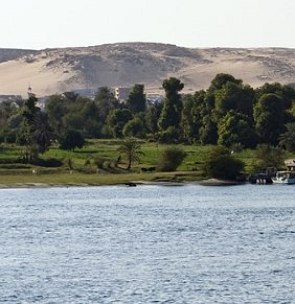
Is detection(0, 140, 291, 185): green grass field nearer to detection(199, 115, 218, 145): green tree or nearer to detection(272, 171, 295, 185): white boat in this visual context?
detection(272, 171, 295, 185): white boat

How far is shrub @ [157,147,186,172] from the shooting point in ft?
415

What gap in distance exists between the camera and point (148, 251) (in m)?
57.6

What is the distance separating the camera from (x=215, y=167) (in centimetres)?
12638

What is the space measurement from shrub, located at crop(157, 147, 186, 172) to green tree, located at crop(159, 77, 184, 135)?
29.7 m

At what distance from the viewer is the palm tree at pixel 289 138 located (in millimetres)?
143625

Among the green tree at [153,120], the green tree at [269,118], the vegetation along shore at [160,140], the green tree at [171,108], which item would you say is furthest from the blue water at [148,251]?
the green tree at [153,120]

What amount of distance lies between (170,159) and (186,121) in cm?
2920

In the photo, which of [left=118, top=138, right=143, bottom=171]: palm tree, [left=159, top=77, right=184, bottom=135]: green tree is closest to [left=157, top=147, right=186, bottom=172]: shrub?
[left=118, top=138, right=143, bottom=171]: palm tree

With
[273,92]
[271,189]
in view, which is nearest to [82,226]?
[271,189]

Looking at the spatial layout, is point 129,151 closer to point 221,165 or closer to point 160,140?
point 221,165

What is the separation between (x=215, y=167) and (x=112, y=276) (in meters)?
77.7

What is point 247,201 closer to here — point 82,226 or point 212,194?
point 212,194

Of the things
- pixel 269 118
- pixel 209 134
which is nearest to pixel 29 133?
pixel 209 134

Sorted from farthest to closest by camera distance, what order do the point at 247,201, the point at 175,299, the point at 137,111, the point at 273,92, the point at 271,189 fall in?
the point at 137,111
the point at 273,92
the point at 271,189
the point at 247,201
the point at 175,299
